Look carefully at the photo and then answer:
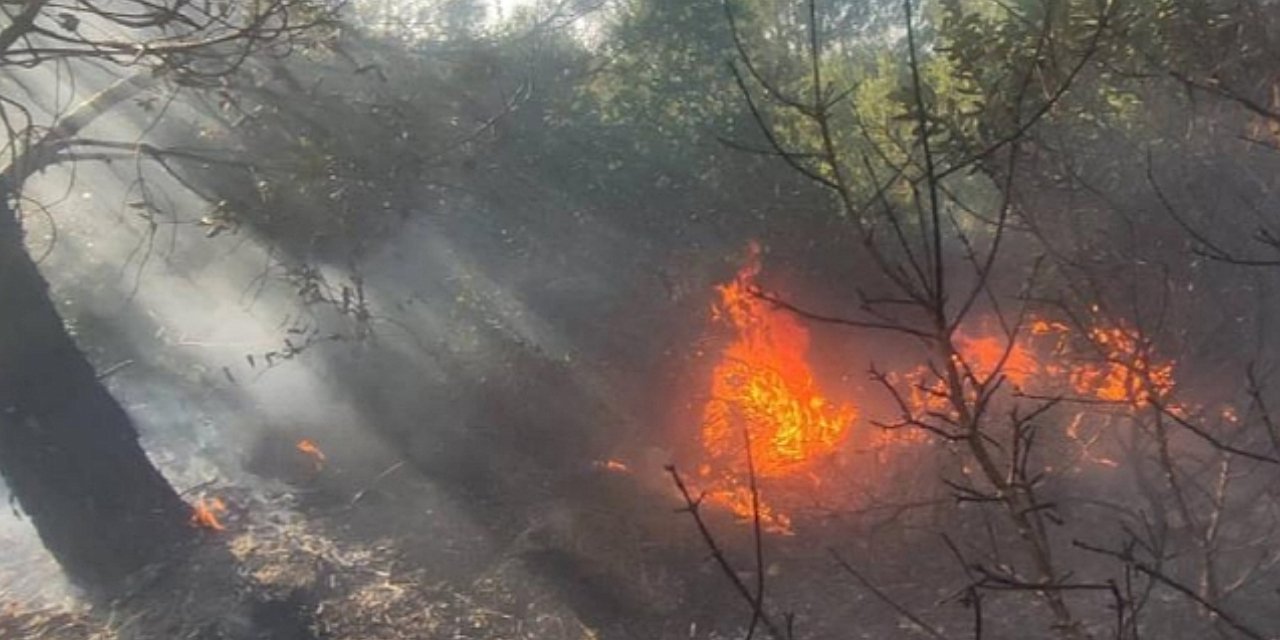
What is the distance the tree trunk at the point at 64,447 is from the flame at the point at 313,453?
297 cm

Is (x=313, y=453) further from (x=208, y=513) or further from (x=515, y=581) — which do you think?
(x=515, y=581)

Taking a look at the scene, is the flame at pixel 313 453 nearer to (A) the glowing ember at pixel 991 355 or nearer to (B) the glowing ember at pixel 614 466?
(B) the glowing ember at pixel 614 466

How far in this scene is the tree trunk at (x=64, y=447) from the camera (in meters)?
7.84

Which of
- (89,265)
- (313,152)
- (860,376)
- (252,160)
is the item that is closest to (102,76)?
(89,265)

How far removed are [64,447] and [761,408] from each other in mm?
6315

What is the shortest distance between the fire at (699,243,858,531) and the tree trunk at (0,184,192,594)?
5.00m

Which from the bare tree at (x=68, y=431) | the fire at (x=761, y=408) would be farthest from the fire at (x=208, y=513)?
the fire at (x=761, y=408)

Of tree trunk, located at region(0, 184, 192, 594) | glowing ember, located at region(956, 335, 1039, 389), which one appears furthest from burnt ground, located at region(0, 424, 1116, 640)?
glowing ember, located at region(956, 335, 1039, 389)

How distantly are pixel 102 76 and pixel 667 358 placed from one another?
715 cm

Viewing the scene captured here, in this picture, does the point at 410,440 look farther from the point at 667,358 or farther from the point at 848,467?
the point at 848,467

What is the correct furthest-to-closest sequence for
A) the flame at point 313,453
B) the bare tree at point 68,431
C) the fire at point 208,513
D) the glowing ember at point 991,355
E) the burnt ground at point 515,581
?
the flame at point 313,453 < the glowing ember at point 991,355 < the fire at point 208,513 < the bare tree at point 68,431 < the burnt ground at point 515,581

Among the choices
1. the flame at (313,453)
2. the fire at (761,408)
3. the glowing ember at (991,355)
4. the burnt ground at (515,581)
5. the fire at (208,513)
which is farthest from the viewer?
the flame at (313,453)

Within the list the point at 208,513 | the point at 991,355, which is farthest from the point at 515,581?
the point at 991,355

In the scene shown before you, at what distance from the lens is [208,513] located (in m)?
9.01
